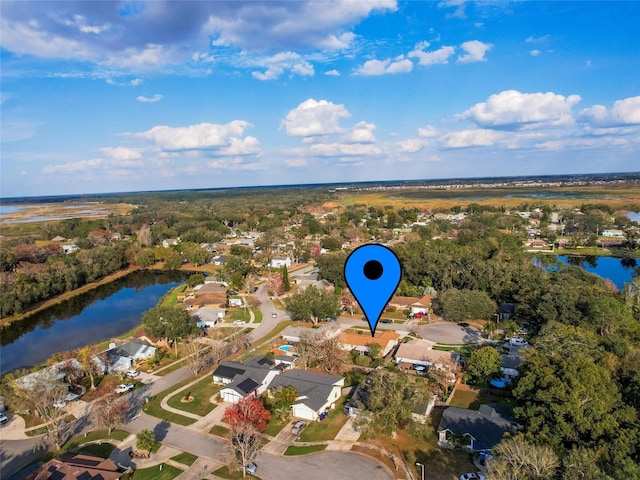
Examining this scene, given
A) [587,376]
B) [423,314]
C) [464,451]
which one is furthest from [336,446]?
[423,314]

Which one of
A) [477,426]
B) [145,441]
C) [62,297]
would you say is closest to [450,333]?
[477,426]

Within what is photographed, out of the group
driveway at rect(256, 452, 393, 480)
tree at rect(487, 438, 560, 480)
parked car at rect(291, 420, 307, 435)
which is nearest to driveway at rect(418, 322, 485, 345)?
parked car at rect(291, 420, 307, 435)

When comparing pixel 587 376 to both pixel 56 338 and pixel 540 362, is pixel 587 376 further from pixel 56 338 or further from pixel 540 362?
pixel 56 338

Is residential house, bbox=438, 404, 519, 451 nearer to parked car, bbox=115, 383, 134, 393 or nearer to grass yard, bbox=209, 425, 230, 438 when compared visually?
grass yard, bbox=209, 425, 230, 438

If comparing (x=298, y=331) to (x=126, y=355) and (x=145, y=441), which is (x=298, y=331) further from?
(x=145, y=441)

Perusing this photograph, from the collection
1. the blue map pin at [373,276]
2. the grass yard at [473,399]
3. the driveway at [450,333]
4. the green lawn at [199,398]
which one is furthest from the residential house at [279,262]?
the blue map pin at [373,276]

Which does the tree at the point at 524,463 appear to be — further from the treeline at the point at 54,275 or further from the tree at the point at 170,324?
the treeline at the point at 54,275
